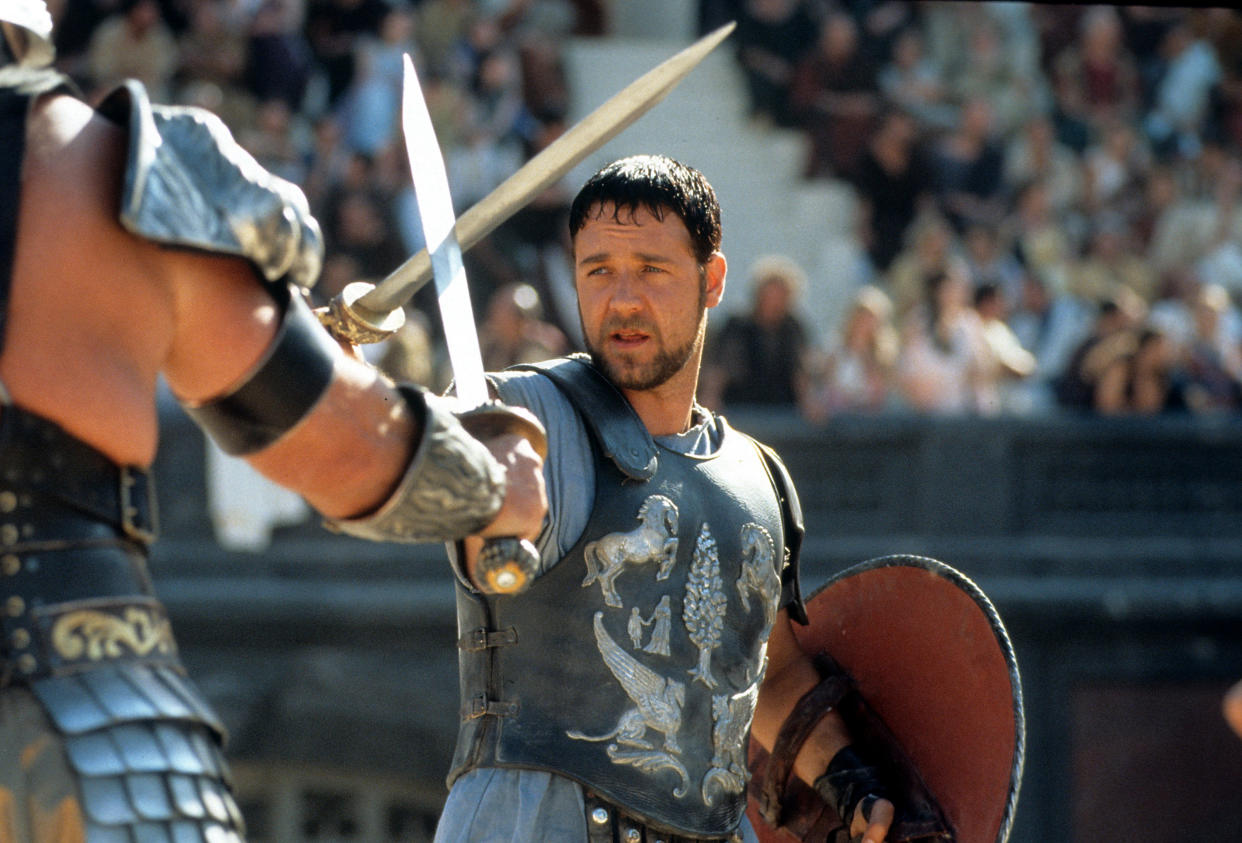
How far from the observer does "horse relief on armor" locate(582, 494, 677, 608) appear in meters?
2.91

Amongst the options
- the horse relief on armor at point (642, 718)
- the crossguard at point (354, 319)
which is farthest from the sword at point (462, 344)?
the horse relief on armor at point (642, 718)

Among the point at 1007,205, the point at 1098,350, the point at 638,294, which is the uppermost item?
the point at 638,294

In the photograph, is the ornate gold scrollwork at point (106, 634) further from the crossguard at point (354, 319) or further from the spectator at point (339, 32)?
the spectator at point (339, 32)

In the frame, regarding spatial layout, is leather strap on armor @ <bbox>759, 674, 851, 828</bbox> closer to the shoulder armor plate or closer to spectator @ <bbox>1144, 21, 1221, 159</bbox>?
the shoulder armor plate

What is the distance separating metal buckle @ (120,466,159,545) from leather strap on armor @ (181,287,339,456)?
4.5 inches

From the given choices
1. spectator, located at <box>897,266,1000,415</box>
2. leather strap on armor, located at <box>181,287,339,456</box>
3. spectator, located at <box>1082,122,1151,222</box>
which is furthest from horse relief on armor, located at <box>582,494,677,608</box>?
spectator, located at <box>1082,122,1151,222</box>

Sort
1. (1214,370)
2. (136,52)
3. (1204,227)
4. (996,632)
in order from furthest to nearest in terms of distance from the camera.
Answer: (1204,227) → (136,52) → (1214,370) → (996,632)

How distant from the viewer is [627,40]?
39.4 feet

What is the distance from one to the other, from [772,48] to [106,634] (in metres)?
9.20

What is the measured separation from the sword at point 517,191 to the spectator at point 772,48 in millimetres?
8054

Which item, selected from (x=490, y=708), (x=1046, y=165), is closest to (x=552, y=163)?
(x=490, y=708)

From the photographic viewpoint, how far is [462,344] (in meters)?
2.65

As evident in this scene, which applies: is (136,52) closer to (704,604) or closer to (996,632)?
(996,632)

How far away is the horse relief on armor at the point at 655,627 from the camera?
2.91m
